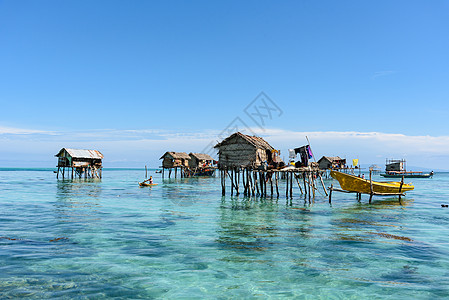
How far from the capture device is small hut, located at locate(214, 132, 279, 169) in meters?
29.6

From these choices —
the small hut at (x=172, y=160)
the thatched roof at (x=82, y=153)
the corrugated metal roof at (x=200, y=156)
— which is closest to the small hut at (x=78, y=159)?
the thatched roof at (x=82, y=153)

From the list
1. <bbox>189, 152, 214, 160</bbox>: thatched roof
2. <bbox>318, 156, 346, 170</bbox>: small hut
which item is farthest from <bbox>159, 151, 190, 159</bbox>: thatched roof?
<bbox>318, 156, 346, 170</bbox>: small hut

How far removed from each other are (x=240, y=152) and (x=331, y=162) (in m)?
50.0

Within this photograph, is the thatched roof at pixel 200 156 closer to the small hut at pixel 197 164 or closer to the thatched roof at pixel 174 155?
the small hut at pixel 197 164

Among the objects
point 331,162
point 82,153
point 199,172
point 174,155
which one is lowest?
point 199,172

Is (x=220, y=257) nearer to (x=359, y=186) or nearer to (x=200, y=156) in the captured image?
(x=359, y=186)

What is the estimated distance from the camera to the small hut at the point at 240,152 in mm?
29562

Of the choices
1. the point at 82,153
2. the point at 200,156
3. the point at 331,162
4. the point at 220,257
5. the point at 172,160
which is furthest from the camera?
the point at 200,156

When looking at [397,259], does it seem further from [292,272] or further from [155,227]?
[155,227]

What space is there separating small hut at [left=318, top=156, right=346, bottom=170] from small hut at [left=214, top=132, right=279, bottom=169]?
46.4 m

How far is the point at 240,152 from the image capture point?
3031cm

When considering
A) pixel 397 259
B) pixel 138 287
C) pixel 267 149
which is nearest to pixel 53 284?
pixel 138 287

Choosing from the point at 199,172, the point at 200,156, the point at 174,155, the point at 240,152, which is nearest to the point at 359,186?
the point at 240,152

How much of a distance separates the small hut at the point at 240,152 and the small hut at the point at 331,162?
4645cm
